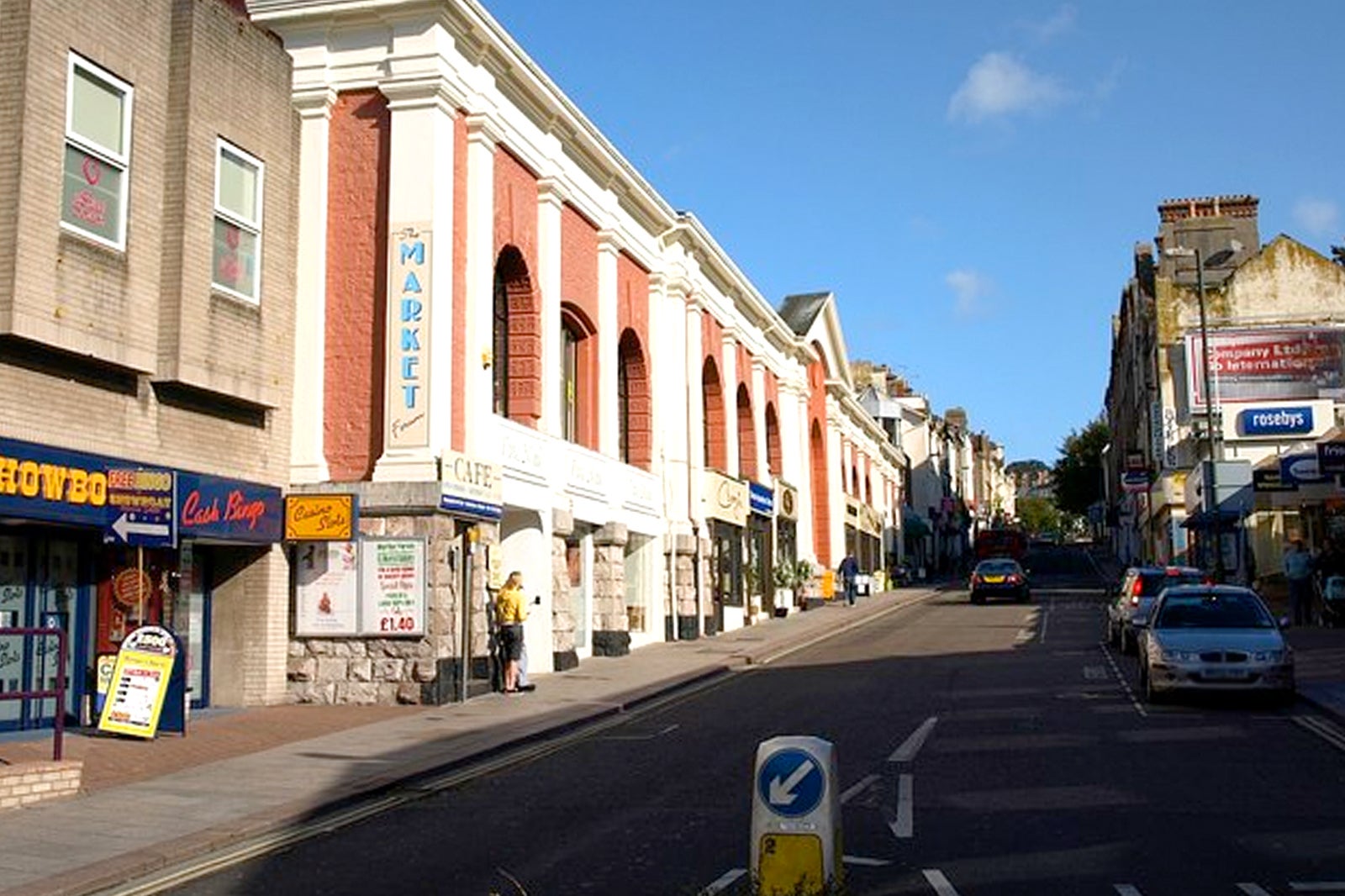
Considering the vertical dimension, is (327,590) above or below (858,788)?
above

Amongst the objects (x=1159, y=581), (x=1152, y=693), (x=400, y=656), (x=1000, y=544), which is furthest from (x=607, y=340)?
(x=1000, y=544)

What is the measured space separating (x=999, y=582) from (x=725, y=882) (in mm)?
37533

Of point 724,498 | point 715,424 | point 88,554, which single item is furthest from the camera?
point 715,424

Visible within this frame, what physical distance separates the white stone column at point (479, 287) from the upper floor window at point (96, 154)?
18.7 feet

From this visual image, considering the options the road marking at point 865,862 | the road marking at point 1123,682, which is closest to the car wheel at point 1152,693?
the road marking at point 1123,682

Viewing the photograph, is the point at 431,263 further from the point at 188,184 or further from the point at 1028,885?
the point at 1028,885

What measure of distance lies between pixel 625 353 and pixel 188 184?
47.3 ft

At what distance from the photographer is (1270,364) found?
4694 centimetres

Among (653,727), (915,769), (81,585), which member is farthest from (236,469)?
(915,769)

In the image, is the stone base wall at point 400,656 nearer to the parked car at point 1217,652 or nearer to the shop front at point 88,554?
the shop front at point 88,554

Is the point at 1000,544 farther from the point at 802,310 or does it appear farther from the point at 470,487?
the point at 470,487

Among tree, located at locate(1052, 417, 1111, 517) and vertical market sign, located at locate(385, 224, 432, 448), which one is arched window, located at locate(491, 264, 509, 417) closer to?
vertical market sign, located at locate(385, 224, 432, 448)

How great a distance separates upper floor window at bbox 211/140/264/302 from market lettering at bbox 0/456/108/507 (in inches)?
150

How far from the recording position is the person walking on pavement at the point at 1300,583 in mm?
27891
